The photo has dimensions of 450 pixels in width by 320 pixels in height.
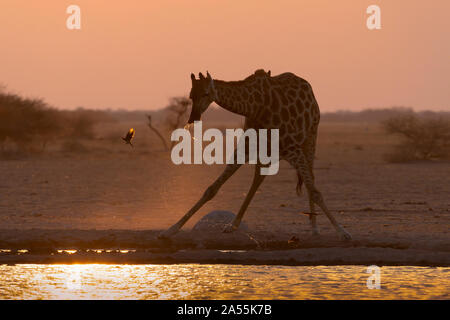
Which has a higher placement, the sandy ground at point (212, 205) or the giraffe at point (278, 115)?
the giraffe at point (278, 115)

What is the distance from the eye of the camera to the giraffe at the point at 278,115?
8969 mm

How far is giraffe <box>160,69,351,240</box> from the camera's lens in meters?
8.97

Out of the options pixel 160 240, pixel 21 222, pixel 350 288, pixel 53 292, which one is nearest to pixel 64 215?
pixel 21 222

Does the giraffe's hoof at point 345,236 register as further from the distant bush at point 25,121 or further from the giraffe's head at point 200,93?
the distant bush at point 25,121

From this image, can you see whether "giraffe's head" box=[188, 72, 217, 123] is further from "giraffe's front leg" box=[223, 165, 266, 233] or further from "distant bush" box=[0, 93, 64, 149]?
"distant bush" box=[0, 93, 64, 149]

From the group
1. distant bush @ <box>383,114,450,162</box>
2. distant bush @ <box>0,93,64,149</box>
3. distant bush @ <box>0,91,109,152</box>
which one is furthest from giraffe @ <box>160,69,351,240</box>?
distant bush @ <box>0,93,64,149</box>

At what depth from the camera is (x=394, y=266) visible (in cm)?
816

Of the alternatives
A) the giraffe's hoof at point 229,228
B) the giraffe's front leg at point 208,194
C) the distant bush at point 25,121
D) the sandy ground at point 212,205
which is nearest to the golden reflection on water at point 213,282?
the sandy ground at point 212,205

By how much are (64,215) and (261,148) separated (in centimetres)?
520

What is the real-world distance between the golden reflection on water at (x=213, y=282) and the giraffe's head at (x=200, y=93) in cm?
161

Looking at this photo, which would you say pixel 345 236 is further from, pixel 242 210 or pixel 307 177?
pixel 242 210

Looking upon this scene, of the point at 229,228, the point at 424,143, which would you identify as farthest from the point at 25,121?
the point at 229,228

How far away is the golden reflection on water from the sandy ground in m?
0.82

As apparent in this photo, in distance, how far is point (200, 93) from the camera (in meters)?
8.52
